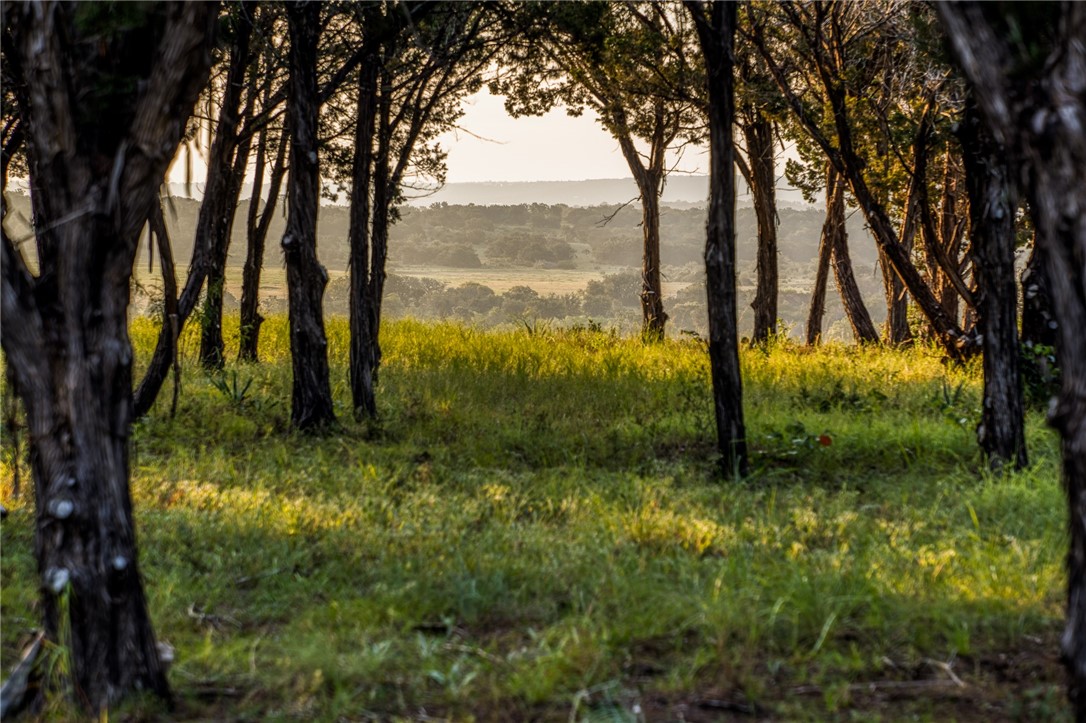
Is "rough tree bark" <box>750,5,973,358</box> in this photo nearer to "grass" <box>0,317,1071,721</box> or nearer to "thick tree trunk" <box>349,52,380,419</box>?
"grass" <box>0,317,1071,721</box>

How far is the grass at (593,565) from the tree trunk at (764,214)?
8.75 metres

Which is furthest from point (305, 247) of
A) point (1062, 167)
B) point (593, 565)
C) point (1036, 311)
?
point (1062, 167)

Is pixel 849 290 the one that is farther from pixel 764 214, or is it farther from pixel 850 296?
pixel 764 214

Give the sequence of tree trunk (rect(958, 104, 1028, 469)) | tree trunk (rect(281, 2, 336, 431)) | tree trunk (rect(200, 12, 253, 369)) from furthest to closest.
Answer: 1. tree trunk (rect(200, 12, 253, 369))
2. tree trunk (rect(281, 2, 336, 431))
3. tree trunk (rect(958, 104, 1028, 469))

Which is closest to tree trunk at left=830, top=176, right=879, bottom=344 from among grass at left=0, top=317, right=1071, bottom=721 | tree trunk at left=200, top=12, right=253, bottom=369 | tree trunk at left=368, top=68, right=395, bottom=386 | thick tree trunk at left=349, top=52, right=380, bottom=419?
grass at left=0, top=317, right=1071, bottom=721

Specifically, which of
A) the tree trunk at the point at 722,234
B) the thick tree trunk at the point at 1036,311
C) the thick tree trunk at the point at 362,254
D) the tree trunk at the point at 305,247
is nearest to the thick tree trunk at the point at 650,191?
the thick tree trunk at the point at 1036,311

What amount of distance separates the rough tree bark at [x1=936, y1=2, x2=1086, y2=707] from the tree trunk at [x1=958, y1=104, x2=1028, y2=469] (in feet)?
15.6

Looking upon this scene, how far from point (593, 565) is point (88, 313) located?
2976 mm

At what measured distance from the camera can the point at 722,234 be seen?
8062mm

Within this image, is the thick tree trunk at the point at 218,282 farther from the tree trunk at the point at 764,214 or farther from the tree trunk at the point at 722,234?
the tree trunk at the point at 764,214

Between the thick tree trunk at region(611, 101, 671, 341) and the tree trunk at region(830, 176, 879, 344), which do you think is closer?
the tree trunk at region(830, 176, 879, 344)

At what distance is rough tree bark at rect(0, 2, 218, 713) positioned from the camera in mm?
3578

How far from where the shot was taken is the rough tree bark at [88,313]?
11.7ft

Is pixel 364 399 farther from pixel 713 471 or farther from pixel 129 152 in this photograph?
pixel 129 152
